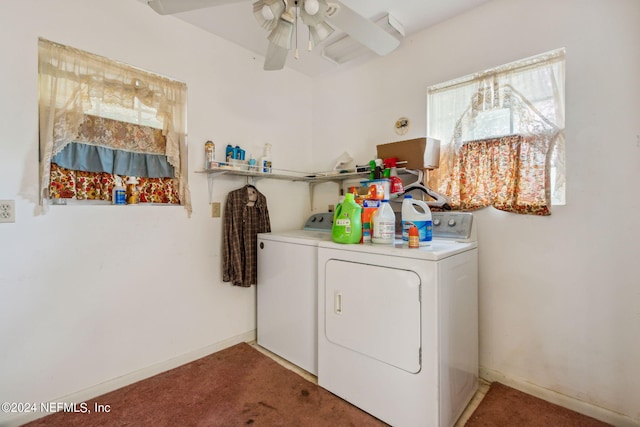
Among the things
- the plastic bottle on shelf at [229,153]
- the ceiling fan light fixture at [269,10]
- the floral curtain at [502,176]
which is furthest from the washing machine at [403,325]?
the ceiling fan light fixture at [269,10]

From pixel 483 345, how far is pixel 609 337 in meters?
0.65

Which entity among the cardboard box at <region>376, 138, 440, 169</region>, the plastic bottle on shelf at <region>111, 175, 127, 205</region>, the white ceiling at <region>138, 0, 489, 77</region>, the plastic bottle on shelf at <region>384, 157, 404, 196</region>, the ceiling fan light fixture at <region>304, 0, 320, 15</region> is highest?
the white ceiling at <region>138, 0, 489, 77</region>

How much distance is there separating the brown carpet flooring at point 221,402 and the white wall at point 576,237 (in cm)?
110

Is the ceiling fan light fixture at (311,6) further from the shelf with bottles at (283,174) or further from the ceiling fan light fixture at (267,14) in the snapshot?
the shelf with bottles at (283,174)

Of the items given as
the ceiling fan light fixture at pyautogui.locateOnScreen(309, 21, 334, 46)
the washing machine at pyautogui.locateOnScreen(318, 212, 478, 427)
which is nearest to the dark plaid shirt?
the washing machine at pyautogui.locateOnScreen(318, 212, 478, 427)

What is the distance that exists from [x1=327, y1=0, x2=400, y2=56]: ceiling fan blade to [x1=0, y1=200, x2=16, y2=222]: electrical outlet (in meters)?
1.90

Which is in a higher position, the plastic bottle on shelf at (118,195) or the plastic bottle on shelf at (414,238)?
the plastic bottle on shelf at (118,195)

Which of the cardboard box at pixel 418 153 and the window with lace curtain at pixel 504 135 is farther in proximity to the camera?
the cardboard box at pixel 418 153

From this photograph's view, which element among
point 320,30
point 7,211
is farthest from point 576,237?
point 7,211

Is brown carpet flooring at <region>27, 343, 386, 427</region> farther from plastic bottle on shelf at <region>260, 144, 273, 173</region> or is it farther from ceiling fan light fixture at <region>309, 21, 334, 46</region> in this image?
ceiling fan light fixture at <region>309, 21, 334, 46</region>

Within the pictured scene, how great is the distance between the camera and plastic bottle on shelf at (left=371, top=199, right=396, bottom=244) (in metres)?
1.71

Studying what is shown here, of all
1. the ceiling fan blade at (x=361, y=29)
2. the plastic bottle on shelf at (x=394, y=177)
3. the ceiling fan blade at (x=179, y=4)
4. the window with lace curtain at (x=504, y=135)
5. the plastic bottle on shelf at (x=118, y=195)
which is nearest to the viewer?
the ceiling fan blade at (x=179, y=4)

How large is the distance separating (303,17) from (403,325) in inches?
63.4

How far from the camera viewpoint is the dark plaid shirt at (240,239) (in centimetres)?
233
